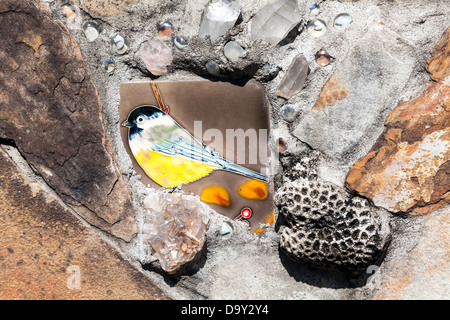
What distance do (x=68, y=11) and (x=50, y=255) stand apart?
64 cm

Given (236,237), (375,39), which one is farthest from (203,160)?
(375,39)

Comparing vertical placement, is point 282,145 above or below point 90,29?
below

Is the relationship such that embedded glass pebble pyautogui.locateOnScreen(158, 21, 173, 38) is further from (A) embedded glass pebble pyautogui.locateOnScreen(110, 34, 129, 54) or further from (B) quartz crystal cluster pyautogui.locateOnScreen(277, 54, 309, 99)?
(B) quartz crystal cluster pyautogui.locateOnScreen(277, 54, 309, 99)

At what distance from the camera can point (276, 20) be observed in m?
1.32

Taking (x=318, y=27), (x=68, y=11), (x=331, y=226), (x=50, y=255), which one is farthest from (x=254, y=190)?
(x=68, y=11)

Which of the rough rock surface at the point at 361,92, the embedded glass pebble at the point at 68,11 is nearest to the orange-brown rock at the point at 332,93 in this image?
the rough rock surface at the point at 361,92

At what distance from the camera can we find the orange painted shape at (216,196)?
1.39 m

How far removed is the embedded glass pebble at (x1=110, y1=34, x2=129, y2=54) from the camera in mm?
1387

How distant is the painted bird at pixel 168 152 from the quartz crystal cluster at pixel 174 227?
0.18ft

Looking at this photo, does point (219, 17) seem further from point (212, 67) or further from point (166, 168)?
point (166, 168)

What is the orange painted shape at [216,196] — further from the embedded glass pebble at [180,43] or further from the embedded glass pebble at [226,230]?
the embedded glass pebble at [180,43]

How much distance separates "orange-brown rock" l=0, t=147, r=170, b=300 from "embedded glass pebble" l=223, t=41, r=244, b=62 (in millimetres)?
580

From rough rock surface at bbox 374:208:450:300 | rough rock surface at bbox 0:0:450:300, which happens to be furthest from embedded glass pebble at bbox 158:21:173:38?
rough rock surface at bbox 374:208:450:300

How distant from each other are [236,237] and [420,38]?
0.68m
